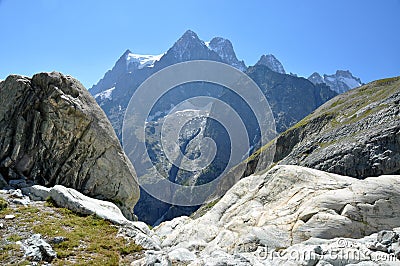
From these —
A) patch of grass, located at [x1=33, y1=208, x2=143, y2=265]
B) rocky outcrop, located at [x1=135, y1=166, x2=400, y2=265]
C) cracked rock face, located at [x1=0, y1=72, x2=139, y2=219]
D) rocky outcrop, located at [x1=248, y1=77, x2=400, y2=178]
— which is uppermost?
rocky outcrop, located at [x1=248, y1=77, x2=400, y2=178]

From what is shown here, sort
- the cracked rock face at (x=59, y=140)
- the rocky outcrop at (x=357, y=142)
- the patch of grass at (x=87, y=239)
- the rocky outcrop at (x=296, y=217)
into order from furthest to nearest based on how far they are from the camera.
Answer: the rocky outcrop at (x=357, y=142) < the cracked rock face at (x=59, y=140) < the rocky outcrop at (x=296, y=217) < the patch of grass at (x=87, y=239)

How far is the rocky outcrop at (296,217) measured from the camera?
19.6 meters

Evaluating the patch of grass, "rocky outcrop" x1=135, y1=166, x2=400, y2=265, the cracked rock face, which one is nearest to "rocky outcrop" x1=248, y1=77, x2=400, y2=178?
"rocky outcrop" x1=135, y1=166, x2=400, y2=265

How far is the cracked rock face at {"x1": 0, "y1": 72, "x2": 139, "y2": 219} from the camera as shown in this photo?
115 ft

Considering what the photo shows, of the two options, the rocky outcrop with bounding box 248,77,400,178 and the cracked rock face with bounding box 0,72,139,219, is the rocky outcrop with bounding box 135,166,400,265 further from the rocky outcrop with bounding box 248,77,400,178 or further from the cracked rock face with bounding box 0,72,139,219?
the rocky outcrop with bounding box 248,77,400,178

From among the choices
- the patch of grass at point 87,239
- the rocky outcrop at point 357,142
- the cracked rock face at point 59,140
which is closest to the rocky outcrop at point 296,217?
the patch of grass at point 87,239

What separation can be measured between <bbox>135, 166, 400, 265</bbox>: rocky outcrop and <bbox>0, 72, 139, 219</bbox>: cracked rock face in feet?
48.8

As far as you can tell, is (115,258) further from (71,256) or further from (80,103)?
(80,103)

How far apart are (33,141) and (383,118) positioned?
105 meters

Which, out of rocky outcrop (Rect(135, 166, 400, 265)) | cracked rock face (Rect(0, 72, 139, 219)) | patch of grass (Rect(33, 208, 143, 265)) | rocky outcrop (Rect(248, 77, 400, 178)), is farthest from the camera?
rocky outcrop (Rect(248, 77, 400, 178))

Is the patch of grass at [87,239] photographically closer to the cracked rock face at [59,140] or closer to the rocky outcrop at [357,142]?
the cracked rock face at [59,140]

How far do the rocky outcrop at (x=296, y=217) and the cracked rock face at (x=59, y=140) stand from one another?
14.9 m

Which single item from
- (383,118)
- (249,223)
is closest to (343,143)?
(383,118)

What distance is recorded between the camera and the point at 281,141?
535 ft
